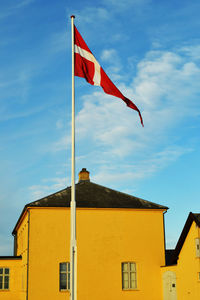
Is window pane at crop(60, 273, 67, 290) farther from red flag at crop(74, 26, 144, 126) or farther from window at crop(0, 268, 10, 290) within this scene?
red flag at crop(74, 26, 144, 126)

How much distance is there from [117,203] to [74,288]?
21020 mm

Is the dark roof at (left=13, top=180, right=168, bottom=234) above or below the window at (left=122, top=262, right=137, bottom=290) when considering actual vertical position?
above

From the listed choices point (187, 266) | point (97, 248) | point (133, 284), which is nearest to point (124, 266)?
point (133, 284)

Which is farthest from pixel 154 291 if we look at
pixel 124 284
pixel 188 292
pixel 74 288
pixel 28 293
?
pixel 74 288

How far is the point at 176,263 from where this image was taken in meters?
31.3

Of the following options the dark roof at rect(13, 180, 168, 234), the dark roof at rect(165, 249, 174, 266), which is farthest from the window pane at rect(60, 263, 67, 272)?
the dark roof at rect(165, 249, 174, 266)

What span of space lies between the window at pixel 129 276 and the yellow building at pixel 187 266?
2.58m

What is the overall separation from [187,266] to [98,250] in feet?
22.6

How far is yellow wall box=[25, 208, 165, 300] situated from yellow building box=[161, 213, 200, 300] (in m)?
2.21

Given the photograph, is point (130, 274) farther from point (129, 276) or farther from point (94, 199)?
point (94, 199)

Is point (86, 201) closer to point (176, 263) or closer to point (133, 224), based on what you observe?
point (133, 224)

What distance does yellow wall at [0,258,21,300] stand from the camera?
3553 centimetres

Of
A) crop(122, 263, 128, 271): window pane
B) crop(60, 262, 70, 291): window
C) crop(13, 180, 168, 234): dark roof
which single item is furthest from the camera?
crop(13, 180, 168, 234): dark roof

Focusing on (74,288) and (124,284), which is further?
(124,284)
